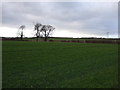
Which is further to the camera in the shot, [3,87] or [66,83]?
[66,83]

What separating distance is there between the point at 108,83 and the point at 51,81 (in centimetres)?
280

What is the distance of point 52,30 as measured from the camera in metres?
107

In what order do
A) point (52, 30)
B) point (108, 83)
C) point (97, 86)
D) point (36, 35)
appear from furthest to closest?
point (52, 30)
point (36, 35)
point (108, 83)
point (97, 86)

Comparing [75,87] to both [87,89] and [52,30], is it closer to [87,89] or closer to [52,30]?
A: [87,89]

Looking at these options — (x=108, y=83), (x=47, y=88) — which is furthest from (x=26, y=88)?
(x=108, y=83)

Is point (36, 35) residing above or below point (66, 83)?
above

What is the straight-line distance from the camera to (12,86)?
254 inches

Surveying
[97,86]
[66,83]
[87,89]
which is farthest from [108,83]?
[66,83]

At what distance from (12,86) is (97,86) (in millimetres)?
3801

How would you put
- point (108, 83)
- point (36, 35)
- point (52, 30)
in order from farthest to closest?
point (52, 30)
point (36, 35)
point (108, 83)

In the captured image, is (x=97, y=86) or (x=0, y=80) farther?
(x=0, y=80)

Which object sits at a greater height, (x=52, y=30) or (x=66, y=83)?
(x=52, y=30)

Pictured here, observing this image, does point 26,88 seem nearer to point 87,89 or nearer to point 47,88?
point 47,88

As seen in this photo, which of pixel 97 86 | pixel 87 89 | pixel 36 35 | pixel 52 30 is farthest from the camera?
pixel 52 30
